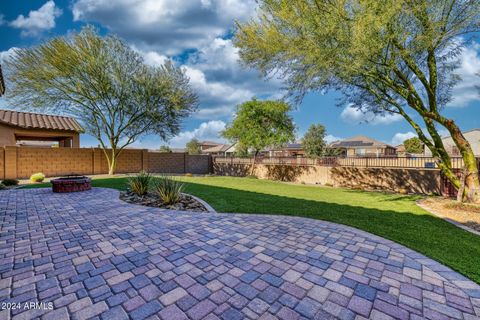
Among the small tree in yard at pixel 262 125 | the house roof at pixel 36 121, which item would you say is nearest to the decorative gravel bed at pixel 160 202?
the small tree in yard at pixel 262 125

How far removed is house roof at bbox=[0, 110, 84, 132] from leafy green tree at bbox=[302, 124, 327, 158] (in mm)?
24871

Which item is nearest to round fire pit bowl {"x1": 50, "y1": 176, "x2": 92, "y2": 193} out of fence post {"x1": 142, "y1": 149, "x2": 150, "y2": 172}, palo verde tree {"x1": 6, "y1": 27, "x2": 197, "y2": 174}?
palo verde tree {"x1": 6, "y1": 27, "x2": 197, "y2": 174}

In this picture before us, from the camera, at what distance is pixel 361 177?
1149cm

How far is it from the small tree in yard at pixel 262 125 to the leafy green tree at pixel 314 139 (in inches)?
538

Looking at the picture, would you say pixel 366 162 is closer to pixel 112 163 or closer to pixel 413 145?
pixel 112 163

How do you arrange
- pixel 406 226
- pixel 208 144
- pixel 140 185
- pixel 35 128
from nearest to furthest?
1. pixel 406 226
2. pixel 140 185
3. pixel 35 128
4. pixel 208 144

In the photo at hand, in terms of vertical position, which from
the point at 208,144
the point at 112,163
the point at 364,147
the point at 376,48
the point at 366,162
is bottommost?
the point at 112,163

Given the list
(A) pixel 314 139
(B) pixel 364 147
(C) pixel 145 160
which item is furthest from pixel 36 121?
(B) pixel 364 147

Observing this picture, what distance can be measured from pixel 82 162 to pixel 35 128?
375 centimetres

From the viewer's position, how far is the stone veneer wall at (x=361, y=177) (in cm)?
934

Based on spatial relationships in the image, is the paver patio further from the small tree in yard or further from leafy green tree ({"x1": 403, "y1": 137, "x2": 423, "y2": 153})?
leafy green tree ({"x1": 403, "y1": 137, "x2": 423, "y2": 153})

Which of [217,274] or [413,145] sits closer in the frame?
[217,274]

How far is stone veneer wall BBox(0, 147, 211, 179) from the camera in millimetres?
11625

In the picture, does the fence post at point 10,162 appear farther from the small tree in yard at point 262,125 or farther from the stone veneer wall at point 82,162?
the small tree in yard at point 262,125
